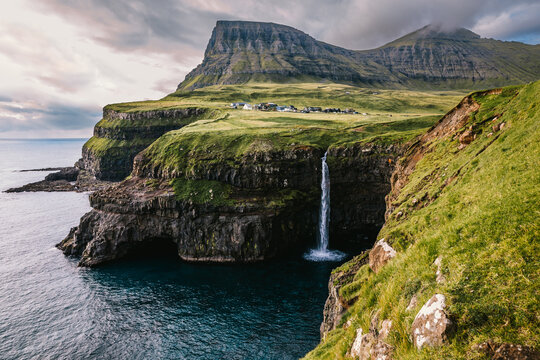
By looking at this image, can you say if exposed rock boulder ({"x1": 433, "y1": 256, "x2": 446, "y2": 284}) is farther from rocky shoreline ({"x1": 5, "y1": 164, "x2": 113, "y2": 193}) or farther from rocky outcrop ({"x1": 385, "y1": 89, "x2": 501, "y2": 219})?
rocky shoreline ({"x1": 5, "y1": 164, "x2": 113, "y2": 193})

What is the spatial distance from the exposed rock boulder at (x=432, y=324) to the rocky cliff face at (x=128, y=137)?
142m

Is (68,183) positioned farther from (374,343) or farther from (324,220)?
(374,343)

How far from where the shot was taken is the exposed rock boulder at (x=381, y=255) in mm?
16214

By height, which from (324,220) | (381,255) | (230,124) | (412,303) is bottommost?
(324,220)

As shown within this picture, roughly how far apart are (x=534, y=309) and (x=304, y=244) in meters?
59.7

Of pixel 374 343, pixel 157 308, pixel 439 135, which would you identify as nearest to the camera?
pixel 374 343

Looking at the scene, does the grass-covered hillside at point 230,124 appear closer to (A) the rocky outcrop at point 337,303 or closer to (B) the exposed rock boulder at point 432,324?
(A) the rocky outcrop at point 337,303

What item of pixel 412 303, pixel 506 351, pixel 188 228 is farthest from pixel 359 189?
pixel 506 351

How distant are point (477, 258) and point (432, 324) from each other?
3268 mm

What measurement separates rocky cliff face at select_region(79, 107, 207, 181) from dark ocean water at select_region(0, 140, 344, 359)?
89.8 m

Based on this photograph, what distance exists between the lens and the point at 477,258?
31.5 ft

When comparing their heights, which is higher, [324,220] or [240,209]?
[240,209]

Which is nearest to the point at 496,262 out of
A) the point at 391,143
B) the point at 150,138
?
the point at 391,143

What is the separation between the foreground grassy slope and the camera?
7.54 m
